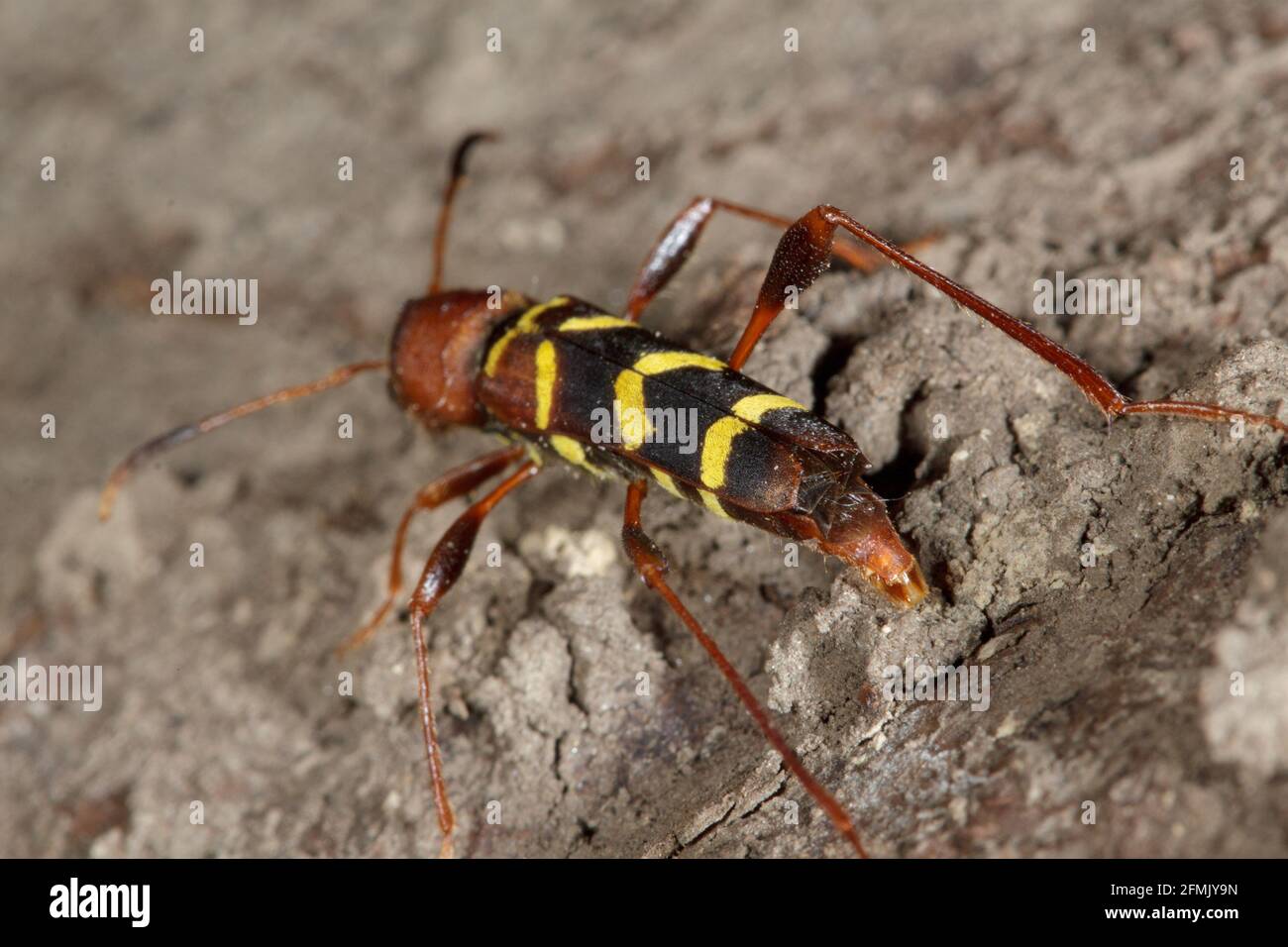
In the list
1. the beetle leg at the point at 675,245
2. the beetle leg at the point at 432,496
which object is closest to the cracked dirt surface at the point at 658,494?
the beetle leg at the point at 432,496

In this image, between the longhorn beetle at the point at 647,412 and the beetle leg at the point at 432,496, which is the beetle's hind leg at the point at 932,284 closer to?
the longhorn beetle at the point at 647,412

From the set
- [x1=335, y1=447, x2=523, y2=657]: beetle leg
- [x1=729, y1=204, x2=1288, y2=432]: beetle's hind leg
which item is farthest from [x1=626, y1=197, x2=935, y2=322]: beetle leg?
[x1=335, y1=447, x2=523, y2=657]: beetle leg

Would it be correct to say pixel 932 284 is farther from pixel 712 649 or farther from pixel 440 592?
pixel 440 592

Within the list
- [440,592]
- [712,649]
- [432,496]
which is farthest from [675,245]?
[712,649]

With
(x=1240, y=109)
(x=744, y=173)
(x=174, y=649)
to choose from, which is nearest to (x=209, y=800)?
(x=174, y=649)

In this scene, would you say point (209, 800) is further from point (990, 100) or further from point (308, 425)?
point (990, 100)

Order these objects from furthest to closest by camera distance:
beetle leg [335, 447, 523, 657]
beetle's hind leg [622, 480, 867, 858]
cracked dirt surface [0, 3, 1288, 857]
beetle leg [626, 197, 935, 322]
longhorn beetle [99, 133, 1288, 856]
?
beetle leg [626, 197, 935, 322]
beetle leg [335, 447, 523, 657]
longhorn beetle [99, 133, 1288, 856]
cracked dirt surface [0, 3, 1288, 857]
beetle's hind leg [622, 480, 867, 858]

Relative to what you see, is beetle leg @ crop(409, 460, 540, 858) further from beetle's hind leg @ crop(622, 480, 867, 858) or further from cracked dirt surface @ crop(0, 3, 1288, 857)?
beetle's hind leg @ crop(622, 480, 867, 858)
